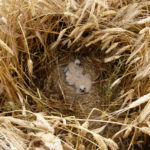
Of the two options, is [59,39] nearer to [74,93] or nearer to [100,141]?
[74,93]

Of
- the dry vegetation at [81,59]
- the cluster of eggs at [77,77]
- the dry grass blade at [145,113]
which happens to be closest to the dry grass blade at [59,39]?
the dry vegetation at [81,59]

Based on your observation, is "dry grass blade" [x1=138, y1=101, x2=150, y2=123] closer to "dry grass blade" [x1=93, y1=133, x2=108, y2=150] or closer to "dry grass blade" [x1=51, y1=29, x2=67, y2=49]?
"dry grass blade" [x1=93, y1=133, x2=108, y2=150]

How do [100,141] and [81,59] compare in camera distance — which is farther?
[81,59]

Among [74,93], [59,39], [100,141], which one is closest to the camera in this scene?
[100,141]

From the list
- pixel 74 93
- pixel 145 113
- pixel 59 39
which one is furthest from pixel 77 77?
pixel 145 113

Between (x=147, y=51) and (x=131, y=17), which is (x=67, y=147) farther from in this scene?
(x=131, y=17)

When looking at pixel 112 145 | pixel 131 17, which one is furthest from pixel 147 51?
pixel 112 145

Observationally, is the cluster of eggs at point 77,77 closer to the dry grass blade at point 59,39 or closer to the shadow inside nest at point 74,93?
the shadow inside nest at point 74,93

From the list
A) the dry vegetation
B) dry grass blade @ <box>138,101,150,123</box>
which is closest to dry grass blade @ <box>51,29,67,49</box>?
the dry vegetation

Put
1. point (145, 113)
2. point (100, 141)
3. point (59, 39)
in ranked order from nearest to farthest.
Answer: point (100, 141) → point (145, 113) → point (59, 39)
